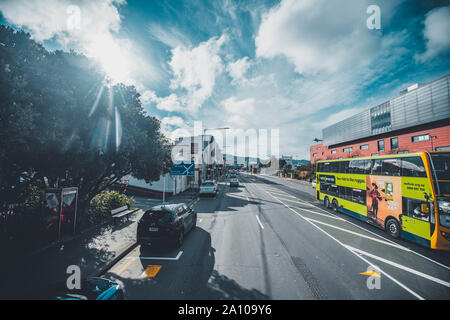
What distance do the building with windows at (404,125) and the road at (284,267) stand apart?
28.0 m

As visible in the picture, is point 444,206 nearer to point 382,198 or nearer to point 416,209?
point 416,209

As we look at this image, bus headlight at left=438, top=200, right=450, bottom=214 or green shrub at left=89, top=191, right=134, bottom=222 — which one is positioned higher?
bus headlight at left=438, top=200, right=450, bottom=214

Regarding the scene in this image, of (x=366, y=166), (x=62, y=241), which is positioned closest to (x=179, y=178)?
(x=62, y=241)

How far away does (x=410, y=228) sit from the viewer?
770 centimetres

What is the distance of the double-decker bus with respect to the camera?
667cm

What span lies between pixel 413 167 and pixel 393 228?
10.3ft

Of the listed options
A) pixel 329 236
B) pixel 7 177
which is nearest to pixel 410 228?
pixel 329 236

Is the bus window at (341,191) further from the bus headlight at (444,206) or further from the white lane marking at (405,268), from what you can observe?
the white lane marking at (405,268)

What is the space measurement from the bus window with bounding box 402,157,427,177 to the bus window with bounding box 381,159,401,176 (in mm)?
298

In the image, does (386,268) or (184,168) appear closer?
(386,268)

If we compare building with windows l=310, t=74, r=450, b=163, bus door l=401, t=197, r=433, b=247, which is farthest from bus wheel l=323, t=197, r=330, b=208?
building with windows l=310, t=74, r=450, b=163

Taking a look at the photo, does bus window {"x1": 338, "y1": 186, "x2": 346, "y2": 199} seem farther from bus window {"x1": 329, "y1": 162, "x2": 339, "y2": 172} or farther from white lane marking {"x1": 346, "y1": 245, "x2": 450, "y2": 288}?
white lane marking {"x1": 346, "y1": 245, "x2": 450, "y2": 288}
